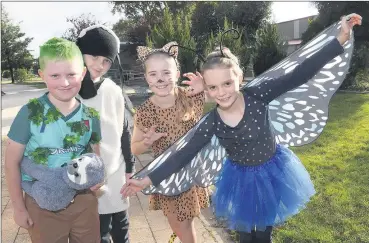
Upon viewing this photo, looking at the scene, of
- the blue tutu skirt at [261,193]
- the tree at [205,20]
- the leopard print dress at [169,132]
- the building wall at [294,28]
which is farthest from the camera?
the building wall at [294,28]

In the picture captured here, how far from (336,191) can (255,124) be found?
254cm

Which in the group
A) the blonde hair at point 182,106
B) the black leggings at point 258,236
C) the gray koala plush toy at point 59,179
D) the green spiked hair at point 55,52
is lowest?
the black leggings at point 258,236

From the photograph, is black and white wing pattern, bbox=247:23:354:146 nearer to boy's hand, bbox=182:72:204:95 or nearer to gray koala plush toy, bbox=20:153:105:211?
boy's hand, bbox=182:72:204:95

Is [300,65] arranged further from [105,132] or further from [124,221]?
[124,221]

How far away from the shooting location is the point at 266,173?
91.1 inches

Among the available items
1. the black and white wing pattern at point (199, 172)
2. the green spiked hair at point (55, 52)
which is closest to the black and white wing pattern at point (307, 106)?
the black and white wing pattern at point (199, 172)

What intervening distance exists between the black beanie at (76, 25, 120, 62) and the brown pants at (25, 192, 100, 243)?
867 millimetres

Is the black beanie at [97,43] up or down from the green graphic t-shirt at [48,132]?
up

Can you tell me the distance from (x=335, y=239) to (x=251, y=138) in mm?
1636

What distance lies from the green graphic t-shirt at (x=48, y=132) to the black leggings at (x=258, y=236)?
1232mm

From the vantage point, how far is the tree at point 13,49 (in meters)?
43.1

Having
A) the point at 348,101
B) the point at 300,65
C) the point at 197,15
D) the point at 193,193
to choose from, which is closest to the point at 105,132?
the point at 193,193

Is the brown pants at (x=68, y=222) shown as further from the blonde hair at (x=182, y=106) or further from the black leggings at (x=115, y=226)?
the blonde hair at (x=182, y=106)

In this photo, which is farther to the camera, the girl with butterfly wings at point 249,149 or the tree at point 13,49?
the tree at point 13,49
